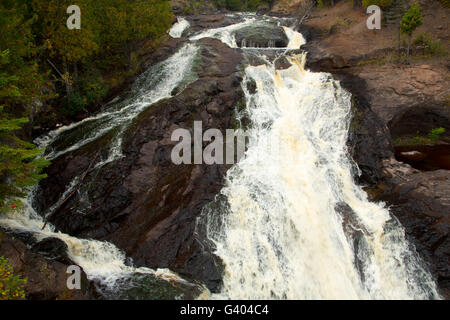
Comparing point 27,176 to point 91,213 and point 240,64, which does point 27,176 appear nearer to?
point 91,213

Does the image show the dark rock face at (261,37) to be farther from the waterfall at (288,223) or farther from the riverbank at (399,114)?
the waterfall at (288,223)

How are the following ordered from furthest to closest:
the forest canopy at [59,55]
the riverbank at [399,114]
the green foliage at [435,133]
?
the green foliage at [435,133]
the forest canopy at [59,55]
the riverbank at [399,114]

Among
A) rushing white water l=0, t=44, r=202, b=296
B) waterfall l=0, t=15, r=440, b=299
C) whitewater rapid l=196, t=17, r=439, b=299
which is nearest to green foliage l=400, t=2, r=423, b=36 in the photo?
waterfall l=0, t=15, r=440, b=299

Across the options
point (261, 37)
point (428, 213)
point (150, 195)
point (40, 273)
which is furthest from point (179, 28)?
point (40, 273)

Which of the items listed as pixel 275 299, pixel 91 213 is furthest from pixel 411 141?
pixel 91 213

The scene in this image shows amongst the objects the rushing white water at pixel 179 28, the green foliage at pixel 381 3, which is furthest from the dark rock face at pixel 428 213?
the rushing white water at pixel 179 28
